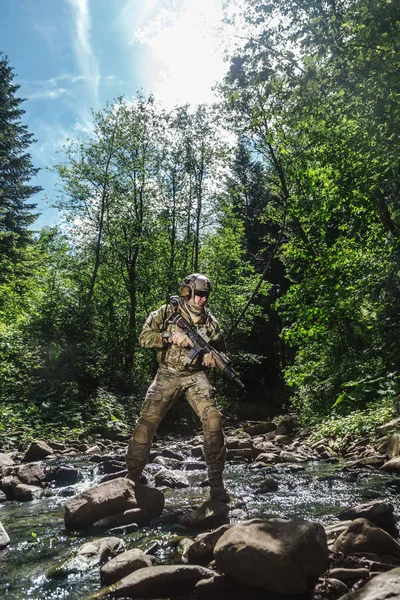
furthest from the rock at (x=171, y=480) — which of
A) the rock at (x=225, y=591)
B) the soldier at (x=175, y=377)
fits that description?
the rock at (x=225, y=591)

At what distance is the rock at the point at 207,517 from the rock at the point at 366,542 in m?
1.53

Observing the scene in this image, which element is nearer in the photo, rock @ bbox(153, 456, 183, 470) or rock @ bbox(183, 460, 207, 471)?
rock @ bbox(183, 460, 207, 471)

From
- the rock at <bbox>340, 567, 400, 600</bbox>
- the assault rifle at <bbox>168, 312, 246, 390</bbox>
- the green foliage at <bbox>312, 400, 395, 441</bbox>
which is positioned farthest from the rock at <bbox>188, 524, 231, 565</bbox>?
the green foliage at <bbox>312, 400, 395, 441</bbox>

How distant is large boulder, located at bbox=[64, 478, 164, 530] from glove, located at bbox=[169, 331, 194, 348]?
1.85 meters

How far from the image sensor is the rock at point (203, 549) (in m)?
3.65

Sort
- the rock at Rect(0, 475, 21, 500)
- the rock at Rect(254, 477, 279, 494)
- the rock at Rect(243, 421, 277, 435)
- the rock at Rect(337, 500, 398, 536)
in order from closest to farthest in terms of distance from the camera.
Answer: the rock at Rect(337, 500, 398, 536), the rock at Rect(254, 477, 279, 494), the rock at Rect(0, 475, 21, 500), the rock at Rect(243, 421, 277, 435)

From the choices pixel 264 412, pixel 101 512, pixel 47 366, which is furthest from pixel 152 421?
pixel 264 412

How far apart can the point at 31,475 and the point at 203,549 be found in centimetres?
483

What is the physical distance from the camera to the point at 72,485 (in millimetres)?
7453

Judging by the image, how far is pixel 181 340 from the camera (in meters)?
5.93

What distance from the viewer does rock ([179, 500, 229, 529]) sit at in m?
4.70

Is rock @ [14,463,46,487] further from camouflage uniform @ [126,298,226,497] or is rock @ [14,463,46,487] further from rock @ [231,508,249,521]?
rock @ [231,508,249,521]

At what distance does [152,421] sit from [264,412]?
21.1 m

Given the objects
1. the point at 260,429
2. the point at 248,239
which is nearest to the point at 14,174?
the point at 248,239
